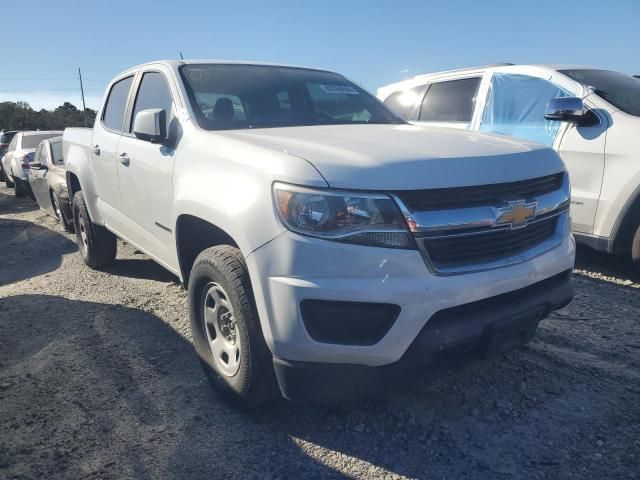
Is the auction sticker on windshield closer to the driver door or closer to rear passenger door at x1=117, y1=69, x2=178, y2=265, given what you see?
rear passenger door at x1=117, y1=69, x2=178, y2=265

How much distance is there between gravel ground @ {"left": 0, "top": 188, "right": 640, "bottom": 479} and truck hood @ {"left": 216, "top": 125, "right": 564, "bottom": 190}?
0.85 meters

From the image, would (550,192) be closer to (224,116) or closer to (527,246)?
(527,246)

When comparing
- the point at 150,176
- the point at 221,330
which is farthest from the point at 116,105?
the point at 221,330

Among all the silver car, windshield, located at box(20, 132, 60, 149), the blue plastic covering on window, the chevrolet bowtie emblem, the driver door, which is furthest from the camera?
windshield, located at box(20, 132, 60, 149)

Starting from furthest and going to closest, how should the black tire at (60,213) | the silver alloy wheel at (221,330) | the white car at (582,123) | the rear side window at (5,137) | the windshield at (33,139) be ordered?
1. the rear side window at (5,137)
2. the windshield at (33,139)
3. the black tire at (60,213)
4. the white car at (582,123)
5. the silver alloy wheel at (221,330)

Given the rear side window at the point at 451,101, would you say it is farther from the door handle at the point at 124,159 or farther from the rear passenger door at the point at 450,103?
the door handle at the point at 124,159

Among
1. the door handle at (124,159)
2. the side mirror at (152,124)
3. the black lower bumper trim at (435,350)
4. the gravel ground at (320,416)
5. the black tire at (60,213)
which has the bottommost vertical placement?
the gravel ground at (320,416)

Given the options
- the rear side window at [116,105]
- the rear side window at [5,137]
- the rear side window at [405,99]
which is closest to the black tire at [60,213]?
the rear side window at [116,105]

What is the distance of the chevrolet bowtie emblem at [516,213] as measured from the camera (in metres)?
2.19

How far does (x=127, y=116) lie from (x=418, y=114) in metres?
3.58

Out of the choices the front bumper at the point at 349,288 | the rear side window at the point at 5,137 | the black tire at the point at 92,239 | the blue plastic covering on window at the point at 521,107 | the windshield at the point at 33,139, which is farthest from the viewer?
the rear side window at the point at 5,137

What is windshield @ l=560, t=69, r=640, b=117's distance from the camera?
4.53 metres

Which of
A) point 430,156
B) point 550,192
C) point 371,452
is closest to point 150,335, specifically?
point 371,452

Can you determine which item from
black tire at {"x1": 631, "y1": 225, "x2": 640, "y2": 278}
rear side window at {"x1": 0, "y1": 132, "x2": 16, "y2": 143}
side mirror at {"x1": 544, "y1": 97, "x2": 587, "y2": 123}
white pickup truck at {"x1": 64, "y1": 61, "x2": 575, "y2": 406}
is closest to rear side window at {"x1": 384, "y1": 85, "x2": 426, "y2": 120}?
side mirror at {"x1": 544, "y1": 97, "x2": 587, "y2": 123}
